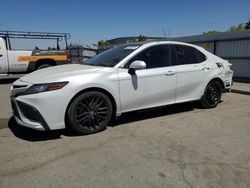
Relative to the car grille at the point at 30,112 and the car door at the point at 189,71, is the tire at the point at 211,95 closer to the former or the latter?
the car door at the point at 189,71

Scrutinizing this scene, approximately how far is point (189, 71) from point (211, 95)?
42.4 inches

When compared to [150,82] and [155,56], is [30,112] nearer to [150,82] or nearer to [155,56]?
[150,82]

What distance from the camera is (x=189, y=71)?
566cm

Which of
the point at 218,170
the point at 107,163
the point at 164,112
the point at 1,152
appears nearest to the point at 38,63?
the point at 164,112

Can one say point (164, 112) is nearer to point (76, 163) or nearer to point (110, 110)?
point (110, 110)

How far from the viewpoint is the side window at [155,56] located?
512 centimetres

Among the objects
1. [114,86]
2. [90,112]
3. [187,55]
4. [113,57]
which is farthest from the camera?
[187,55]

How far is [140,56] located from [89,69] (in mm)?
1078

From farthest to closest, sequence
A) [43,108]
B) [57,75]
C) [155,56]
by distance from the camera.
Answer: [155,56]
[57,75]
[43,108]

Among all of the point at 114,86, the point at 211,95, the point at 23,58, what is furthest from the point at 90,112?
the point at 23,58

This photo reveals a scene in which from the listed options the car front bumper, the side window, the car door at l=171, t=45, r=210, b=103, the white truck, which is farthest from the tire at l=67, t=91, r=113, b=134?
the white truck

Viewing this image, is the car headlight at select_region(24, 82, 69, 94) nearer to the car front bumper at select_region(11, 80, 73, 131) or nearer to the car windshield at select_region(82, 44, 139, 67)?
the car front bumper at select_region(11, 80, 73, 131)

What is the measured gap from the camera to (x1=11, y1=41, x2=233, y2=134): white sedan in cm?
410

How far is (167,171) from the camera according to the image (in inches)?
125
